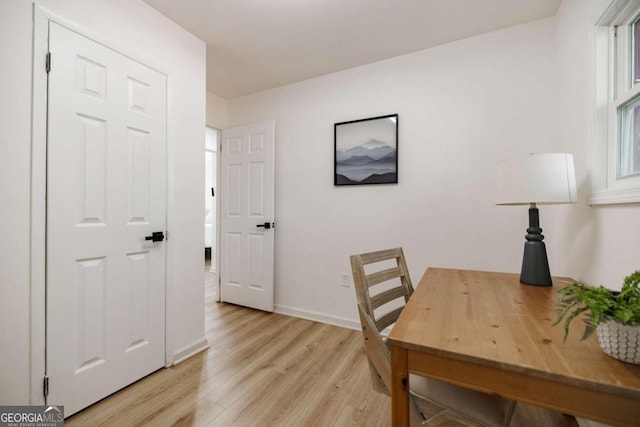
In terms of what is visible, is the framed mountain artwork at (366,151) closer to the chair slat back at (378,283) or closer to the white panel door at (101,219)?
the chair slat back at (378,283)

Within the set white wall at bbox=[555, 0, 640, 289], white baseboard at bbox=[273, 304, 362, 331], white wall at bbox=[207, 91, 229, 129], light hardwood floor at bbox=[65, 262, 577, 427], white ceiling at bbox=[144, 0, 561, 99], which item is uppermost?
white ceiling at bbox=[144, 0, 561, 99]

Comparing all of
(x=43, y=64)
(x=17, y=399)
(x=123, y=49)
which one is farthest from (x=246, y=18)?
(x=17, y=399)

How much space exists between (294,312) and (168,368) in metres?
1.25

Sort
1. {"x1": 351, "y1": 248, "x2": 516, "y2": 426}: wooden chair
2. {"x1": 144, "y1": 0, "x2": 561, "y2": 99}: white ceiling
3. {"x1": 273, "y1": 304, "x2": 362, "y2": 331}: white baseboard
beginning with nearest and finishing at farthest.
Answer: {"x1": 351, "y1": 248, "x2": 516, "y2": 426}: wooden chair
{"x1": 144, "y1": 0, "x2": 561, "y2": 99}: white ceiling
{"x1": 273, "y1": 304, "x2": 362, "y2": 331}: white baseboard

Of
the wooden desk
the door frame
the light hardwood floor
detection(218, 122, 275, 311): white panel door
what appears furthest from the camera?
detection(218, 122, 275, 311): white panel door

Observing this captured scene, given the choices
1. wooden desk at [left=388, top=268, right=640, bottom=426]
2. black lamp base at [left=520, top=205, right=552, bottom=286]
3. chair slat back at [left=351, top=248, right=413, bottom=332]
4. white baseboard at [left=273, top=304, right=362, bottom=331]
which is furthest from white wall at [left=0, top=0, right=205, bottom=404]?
black lamp base at [left=520, top=205, right=552, bottom=286]

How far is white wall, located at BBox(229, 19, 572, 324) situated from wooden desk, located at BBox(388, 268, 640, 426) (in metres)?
1.14

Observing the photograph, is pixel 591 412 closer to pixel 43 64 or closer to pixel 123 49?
pixel 43 64

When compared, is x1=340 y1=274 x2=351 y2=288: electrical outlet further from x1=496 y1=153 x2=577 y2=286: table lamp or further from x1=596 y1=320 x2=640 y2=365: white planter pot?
x1=596 y1=320 x2=640 y2=365: white planter pot

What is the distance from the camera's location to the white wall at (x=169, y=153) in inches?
48.2

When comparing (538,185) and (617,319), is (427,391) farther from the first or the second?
(538,185)

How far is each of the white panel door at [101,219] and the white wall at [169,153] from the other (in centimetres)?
8

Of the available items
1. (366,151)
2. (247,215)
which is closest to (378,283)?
(366,151)

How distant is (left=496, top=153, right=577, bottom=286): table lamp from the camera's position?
1.19m
